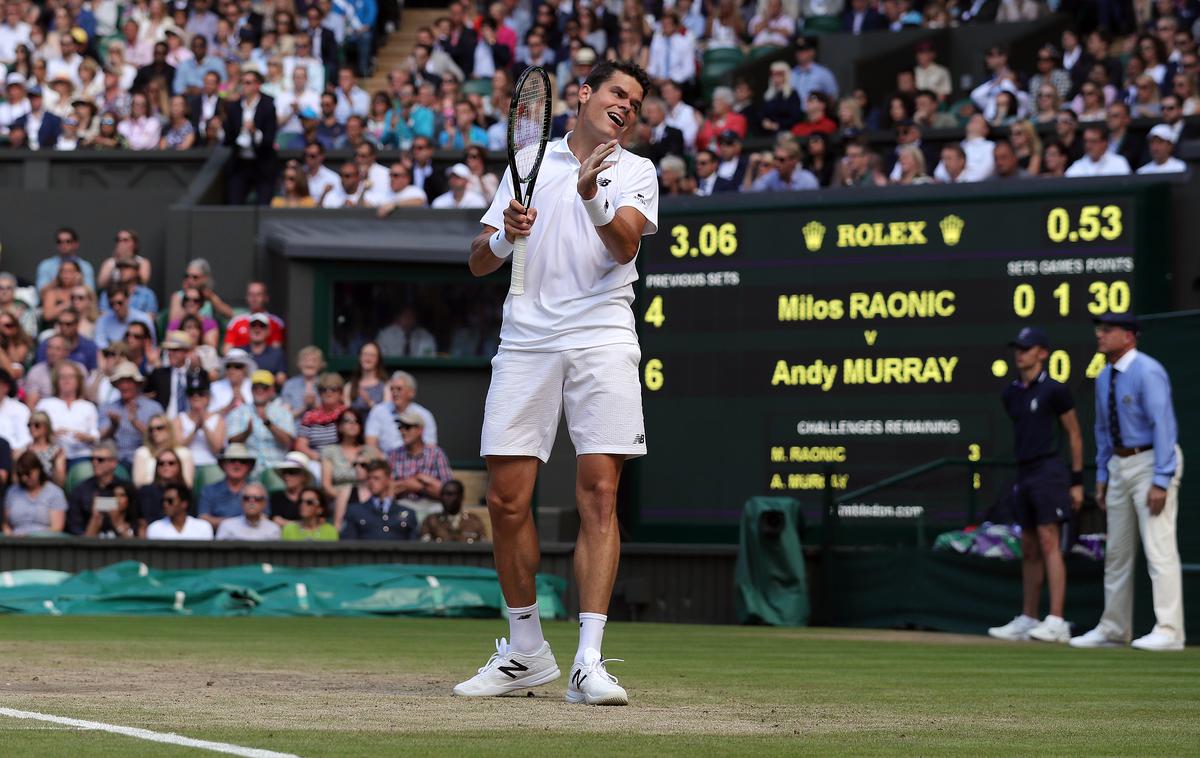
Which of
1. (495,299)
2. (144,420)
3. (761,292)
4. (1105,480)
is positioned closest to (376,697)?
(1105,480)

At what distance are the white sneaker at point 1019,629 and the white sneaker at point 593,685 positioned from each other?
787 cm

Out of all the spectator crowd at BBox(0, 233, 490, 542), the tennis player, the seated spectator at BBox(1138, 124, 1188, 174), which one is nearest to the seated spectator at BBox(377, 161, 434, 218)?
the spectator crowd at BBox(0, 233, 490, 542)

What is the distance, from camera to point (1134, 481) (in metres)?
12.4

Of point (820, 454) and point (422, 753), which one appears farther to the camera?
point (820, 454)

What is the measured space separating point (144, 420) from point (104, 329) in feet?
6.40

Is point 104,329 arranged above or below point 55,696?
above

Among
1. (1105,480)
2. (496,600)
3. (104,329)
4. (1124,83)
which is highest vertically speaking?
(1124,83)

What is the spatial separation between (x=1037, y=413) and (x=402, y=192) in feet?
29.3

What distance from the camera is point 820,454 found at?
53.0 feet

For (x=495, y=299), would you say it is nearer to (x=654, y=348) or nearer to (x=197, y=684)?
(x=654, y=348)

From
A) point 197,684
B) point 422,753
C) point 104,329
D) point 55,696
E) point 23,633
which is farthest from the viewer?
point 104,329

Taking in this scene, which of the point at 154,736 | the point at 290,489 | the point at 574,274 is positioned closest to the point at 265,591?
the point at 290,489

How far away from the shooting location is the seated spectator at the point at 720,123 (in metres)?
20.5

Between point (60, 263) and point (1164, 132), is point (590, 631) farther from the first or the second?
point (60, 263)
